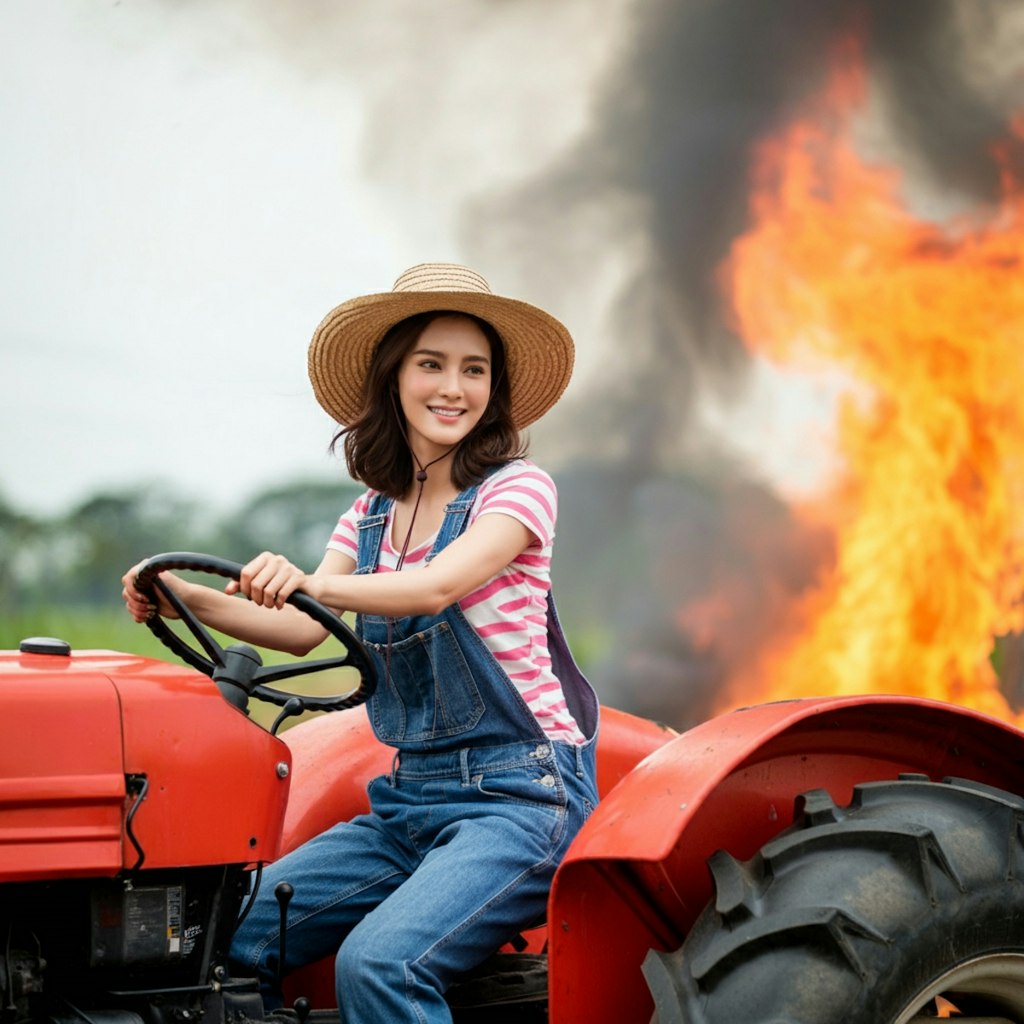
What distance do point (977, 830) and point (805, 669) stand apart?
5.98 m

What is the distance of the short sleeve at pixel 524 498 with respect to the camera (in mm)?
2496

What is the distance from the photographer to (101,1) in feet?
22.8

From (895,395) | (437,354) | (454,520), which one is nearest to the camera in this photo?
(454,520)

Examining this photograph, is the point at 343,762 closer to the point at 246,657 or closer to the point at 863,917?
the point at 246,657

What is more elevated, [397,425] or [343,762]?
[397,425]

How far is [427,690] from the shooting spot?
252 centimetres

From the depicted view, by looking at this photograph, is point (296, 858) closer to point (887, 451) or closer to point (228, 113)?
point (228, 113)

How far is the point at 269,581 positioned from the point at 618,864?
0.67 metres

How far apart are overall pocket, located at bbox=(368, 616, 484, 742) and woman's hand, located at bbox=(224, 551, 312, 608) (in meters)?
0.33

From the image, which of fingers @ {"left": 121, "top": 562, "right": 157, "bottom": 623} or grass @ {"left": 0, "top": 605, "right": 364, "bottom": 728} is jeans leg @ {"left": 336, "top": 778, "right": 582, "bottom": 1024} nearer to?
fingers @ {"left": 121, "top": 562, "right": 157, "bottom": 623}

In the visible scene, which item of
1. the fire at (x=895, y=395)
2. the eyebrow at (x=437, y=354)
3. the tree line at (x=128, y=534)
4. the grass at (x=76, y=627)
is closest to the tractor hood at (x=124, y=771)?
the eyebrow at (x=437, y=354)

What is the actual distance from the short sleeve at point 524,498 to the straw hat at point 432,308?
0.28m

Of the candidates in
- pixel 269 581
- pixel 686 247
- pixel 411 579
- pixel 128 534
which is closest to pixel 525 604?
pixel 411 579

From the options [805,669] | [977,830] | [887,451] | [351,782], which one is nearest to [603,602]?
[805,669]
